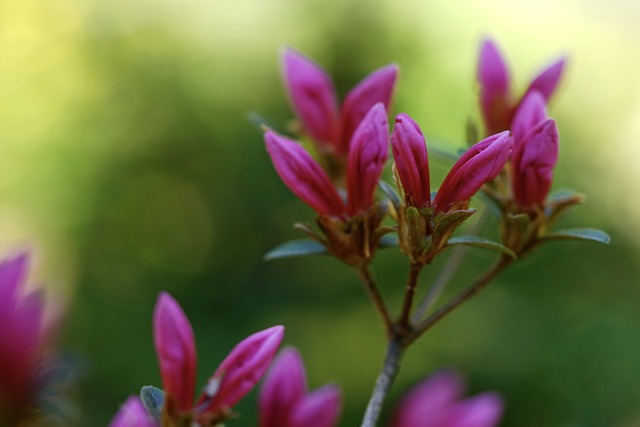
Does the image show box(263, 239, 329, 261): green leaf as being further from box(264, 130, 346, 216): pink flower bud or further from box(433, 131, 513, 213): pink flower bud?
box(433, 131, 513, 213): pink flower bud

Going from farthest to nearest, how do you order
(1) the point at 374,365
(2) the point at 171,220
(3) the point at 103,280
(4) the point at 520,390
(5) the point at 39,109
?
1. (5) the point at 39,109
2. (2) the point at 171,220
3. (3) the point at 103,280
4. (1) the point at 374,365
5. (4) the point at 520,390

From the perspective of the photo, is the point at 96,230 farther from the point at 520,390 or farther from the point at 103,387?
the point at 520,390

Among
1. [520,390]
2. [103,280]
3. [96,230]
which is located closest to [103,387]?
[103,280]

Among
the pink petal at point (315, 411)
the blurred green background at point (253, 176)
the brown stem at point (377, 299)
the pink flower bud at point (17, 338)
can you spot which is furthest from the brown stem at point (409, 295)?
the blurred green background at point (253, 176)

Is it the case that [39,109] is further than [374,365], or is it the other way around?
[39,109]

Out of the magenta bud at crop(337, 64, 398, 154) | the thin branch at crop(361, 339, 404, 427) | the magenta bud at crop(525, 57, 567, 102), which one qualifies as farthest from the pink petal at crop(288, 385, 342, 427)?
the magenta bud at crop(525, 57, 567, 102)

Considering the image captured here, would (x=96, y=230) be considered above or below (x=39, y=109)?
below

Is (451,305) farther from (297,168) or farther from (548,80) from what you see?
(548,80)
